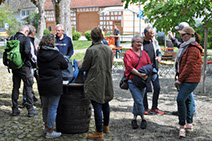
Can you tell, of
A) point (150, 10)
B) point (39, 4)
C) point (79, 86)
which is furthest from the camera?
point (39, 4)

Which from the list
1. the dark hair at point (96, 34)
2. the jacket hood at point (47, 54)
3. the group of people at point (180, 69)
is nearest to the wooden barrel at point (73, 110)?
the jacket hood at point (47, 54)

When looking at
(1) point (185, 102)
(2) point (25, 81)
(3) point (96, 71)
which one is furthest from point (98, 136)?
(2) point (25, 81)

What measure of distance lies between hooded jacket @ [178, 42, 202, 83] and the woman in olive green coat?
124 cm

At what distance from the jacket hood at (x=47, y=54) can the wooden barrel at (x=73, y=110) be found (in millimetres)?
604

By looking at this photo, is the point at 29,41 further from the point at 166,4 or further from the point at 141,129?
the point at 166,4

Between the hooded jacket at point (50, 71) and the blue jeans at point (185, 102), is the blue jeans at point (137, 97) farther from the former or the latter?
the hooded jacket at point (50, 71)

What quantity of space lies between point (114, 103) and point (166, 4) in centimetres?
302

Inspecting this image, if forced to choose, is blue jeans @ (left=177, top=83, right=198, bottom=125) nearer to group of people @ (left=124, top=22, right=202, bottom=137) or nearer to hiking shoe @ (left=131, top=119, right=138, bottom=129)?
group of people @ (left=124, top=22, right=202, bottom=137)

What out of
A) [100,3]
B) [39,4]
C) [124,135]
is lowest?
[124,135]

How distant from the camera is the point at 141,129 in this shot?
232 inches

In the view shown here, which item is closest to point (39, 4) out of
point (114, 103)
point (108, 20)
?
point (114, 103)

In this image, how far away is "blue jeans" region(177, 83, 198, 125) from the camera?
518 cm

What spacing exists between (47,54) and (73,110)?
1104mm

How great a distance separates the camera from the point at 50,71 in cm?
511
